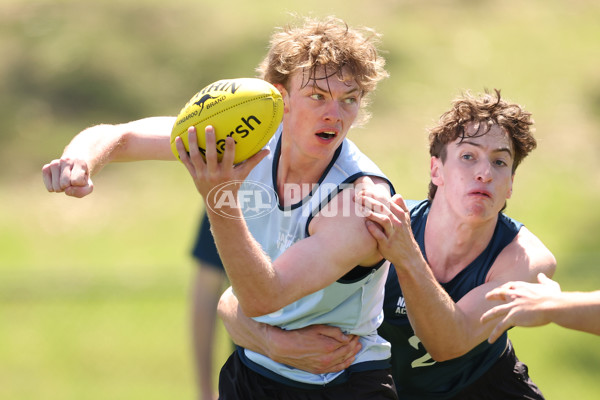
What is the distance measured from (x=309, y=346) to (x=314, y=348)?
0.08 feet

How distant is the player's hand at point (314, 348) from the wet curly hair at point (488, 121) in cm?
124

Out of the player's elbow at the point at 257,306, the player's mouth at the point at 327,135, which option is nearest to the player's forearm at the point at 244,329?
the player's elbow at the point at 257,306


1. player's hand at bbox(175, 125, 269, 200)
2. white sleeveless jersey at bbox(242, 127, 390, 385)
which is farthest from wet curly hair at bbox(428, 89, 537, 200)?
player's hand at bbox(175, 125, 269, 200)

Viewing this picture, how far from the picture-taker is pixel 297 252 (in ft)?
12.4

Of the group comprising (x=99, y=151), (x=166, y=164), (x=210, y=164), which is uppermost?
(x=166, y=164)

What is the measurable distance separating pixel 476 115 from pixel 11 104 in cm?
1050

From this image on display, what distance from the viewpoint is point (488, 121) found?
4.77m

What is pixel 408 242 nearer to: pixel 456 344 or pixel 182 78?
pixel 456 344

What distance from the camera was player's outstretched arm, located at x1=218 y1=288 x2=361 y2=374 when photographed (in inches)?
162

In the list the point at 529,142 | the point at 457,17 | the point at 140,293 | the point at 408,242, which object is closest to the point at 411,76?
the point at 457,17

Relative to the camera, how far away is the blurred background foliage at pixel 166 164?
31.0 ft

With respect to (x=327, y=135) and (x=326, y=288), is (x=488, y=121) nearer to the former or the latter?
(x=327, y=135)

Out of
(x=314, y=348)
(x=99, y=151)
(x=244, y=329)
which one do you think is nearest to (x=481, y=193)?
(x=314, y=348)

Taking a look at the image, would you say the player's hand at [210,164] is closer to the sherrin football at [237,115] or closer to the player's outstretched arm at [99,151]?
the sherrin football at [237,115]
